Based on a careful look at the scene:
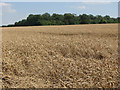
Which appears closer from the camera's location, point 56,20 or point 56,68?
point 56,68

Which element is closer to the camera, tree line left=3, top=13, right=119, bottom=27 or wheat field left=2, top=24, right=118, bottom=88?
wheat field left=2, top=24, right=118, bottom=88

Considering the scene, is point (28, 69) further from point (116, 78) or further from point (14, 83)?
point (116, 78)

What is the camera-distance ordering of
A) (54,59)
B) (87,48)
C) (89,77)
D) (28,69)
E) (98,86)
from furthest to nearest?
1. (87,48)
2. (54,59)
3. (28,69)
4. (89,77)
5. (98,86)

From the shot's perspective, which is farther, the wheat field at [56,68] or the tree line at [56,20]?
the tree line at [56,20]

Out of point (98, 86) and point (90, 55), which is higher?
point (90, 55)

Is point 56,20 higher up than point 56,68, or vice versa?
point 56,20

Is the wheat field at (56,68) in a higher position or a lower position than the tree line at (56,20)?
lower

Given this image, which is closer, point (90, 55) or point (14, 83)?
point (14, 83)

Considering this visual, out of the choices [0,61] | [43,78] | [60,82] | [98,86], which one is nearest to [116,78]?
[98,86]

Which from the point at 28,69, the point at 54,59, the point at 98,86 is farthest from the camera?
the point at 54,59

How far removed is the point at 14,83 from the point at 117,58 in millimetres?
5242

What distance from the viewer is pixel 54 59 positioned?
747 centimetres

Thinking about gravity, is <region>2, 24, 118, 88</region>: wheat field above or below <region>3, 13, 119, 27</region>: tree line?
below

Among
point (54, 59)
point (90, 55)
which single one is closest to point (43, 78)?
point (54, 59)
